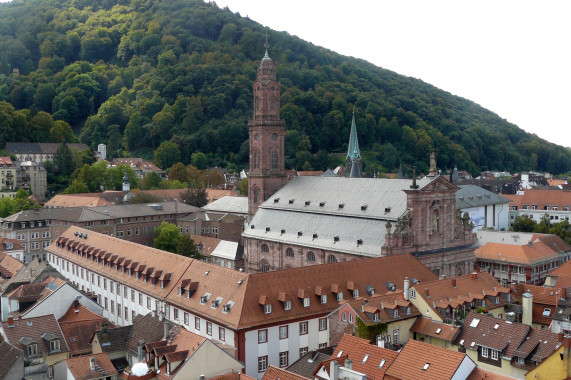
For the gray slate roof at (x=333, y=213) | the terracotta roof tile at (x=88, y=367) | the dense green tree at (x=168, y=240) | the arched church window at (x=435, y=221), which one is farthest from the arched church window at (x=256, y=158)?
the terracotta roof tile at (x=88, y=367)

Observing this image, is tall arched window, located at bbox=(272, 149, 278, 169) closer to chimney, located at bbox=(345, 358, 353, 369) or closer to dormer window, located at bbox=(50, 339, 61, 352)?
dormer window, located at bbox=(50, 339, 61, 352)

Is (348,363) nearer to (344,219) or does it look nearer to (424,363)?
(424,363)

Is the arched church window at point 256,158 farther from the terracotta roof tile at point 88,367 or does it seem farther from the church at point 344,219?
the terracotta roof tile at point 88,367

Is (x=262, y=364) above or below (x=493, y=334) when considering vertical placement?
below

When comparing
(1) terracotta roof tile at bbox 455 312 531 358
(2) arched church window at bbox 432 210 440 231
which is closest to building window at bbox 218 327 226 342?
(1) terracotta roof tile at bbox 455 312 531 358

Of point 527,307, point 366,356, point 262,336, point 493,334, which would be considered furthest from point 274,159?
point 366,356
